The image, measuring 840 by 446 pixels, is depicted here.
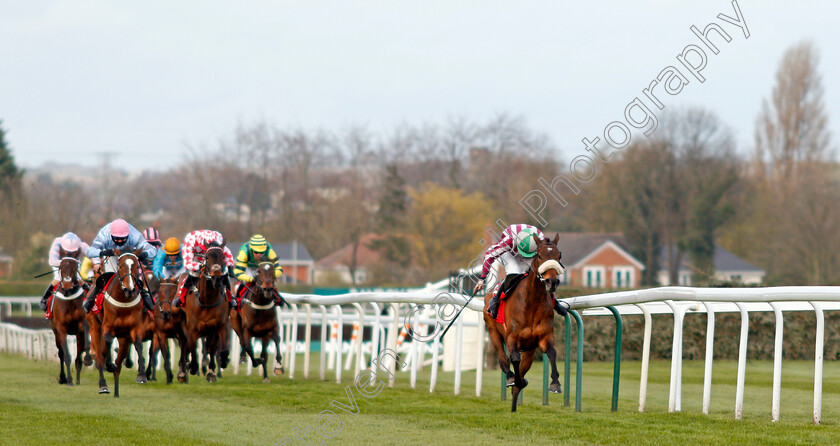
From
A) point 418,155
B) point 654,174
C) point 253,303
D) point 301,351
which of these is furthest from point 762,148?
point 253,303

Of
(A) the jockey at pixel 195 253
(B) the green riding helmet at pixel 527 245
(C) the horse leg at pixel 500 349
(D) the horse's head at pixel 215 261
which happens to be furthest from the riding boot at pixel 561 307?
(A) the jockey at pixel 195 253

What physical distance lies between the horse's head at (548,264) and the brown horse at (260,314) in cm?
495

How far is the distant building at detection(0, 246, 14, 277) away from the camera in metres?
33.0

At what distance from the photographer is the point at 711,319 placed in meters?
7.05

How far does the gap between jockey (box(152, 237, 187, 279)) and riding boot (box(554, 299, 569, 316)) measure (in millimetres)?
6066

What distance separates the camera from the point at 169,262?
41.1 ft

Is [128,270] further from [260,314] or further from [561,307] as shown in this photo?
[561,307]

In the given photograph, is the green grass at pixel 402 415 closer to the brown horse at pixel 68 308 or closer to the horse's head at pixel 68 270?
the brown horse at pixel 68 308

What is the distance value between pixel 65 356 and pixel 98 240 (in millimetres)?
2028

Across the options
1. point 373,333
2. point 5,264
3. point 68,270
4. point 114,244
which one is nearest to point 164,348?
point 68,270

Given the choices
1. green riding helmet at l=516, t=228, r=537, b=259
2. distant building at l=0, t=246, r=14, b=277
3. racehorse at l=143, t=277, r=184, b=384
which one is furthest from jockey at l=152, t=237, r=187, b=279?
distant building at l=0, t=246, r=14, b=277

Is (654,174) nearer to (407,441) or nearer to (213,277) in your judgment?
(213,277)

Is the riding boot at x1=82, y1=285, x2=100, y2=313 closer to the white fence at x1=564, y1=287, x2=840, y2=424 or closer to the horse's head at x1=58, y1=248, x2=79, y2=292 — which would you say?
the horse's head at x1=58, y1=248, x2=79, y2=292

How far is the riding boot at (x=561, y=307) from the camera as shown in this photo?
7.59 m
